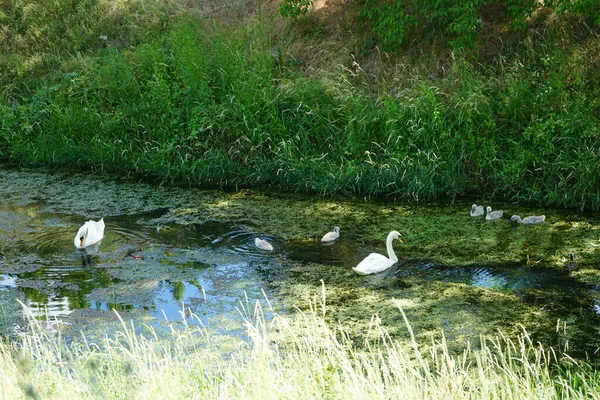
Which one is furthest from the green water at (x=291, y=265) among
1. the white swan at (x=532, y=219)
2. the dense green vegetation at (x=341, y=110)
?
the dense green vegetation at (x=341, y=110)

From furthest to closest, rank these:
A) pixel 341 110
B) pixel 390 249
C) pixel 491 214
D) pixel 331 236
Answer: pixel 341 110 < pixel 491 214 < pixel 331 236 < pixel 390 249

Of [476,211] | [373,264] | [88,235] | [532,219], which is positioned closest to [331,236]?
[373,264]

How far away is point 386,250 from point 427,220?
3.91 feet

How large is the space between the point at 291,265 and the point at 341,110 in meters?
3.86

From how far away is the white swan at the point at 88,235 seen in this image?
9062 millimetres

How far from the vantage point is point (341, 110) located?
11.8 metres

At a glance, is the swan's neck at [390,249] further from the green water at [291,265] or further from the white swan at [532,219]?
the white swan at [532,219]

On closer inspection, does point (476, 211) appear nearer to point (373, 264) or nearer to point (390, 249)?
point (390, 249)

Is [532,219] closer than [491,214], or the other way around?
[532,219]

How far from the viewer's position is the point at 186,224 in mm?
10062

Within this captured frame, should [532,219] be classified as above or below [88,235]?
below

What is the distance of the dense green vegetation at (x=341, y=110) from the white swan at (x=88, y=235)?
269cm

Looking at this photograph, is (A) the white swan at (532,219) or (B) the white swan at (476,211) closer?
(A) the white swan at (532,219)

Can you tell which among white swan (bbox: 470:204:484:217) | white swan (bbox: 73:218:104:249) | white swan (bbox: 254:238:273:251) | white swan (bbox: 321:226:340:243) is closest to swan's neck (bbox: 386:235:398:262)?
white swan (bbox: 321:226:340:243)
